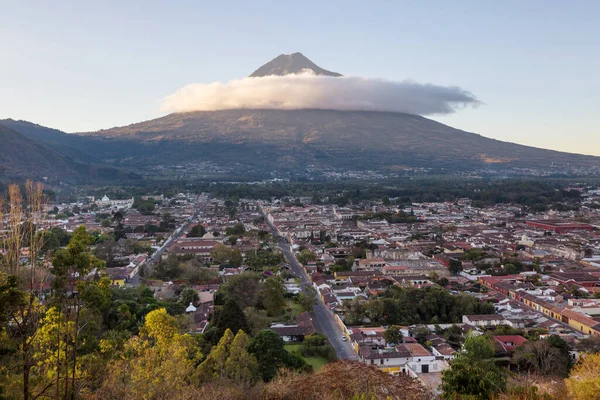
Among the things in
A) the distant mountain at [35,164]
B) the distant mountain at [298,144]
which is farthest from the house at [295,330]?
the distant mountain at [298,144]

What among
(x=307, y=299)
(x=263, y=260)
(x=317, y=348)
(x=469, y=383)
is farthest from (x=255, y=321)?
(x=263, y=260)

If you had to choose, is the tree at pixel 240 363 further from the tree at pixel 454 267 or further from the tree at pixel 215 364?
the tree at pixel 454 267

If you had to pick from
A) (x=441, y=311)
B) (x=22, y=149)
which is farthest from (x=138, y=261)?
(x=22, y=149)

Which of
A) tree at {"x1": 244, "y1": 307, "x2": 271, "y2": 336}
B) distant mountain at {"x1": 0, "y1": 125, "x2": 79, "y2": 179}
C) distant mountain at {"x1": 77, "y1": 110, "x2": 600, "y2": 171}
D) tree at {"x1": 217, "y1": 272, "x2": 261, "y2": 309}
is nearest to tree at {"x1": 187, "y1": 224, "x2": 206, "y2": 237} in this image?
tree at {"x1": 217, "y1": 272, "x2": 261, "y2": 309}

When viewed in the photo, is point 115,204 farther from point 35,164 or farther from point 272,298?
point 272,298

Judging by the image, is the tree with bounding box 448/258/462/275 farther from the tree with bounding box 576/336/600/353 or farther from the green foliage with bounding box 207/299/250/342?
the green foliage with bounding box 207/299/250/342

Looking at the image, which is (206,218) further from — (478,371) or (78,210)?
(478,371)
